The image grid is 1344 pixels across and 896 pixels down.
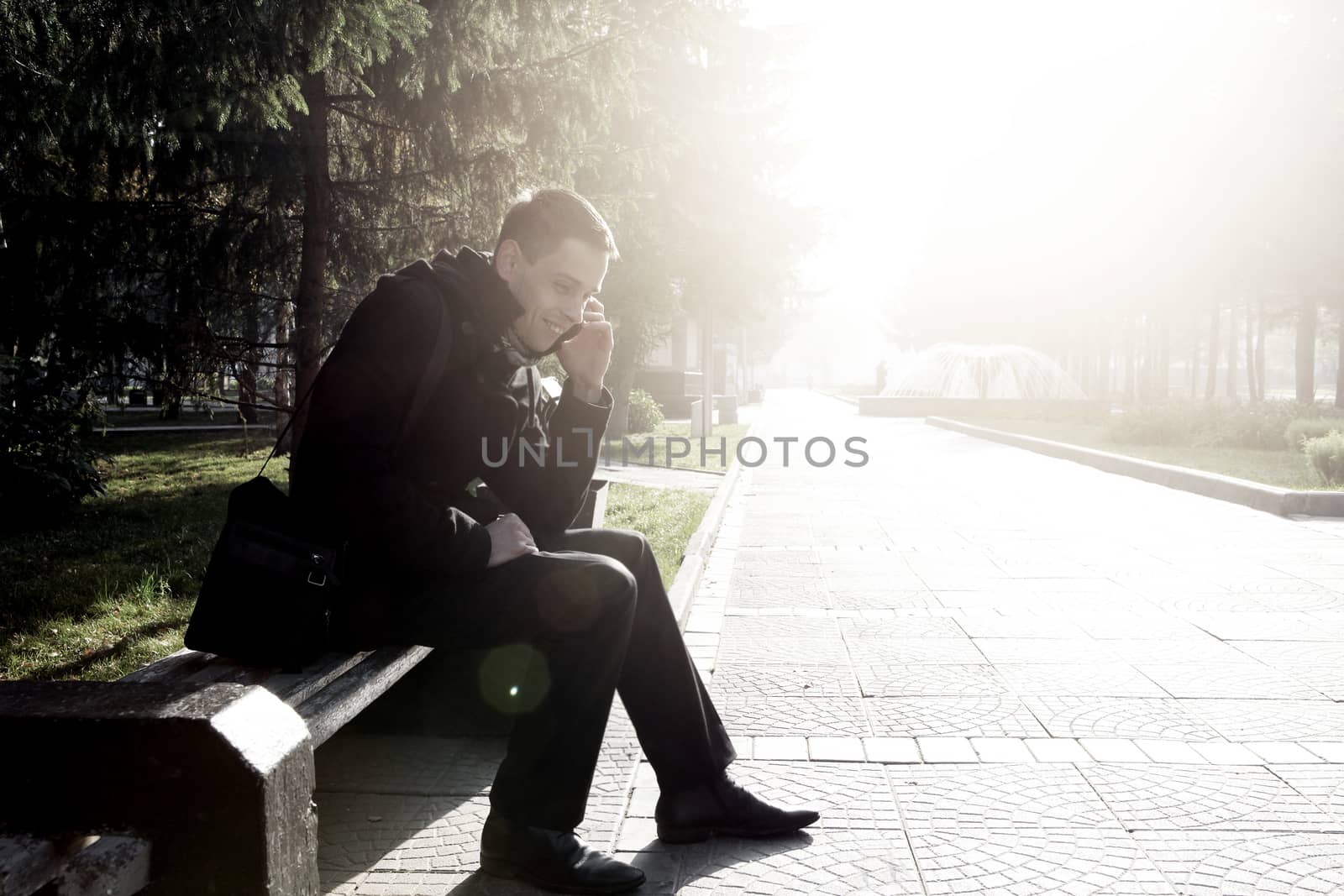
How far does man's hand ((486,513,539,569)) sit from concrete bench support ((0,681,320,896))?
991mm

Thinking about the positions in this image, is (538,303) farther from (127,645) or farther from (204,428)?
(204,428)

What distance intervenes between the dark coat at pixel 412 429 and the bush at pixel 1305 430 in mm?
15834

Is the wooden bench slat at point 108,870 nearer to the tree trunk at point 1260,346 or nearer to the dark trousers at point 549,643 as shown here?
the dark trousers at point 549,643

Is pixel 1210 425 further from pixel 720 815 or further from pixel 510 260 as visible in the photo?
pixel 510 260

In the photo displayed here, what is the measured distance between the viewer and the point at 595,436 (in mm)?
3385

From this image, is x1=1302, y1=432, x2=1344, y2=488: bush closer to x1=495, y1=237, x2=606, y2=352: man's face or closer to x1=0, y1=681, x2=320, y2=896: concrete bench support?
x1=495, y1=237, x2=606, y2=352: man's face

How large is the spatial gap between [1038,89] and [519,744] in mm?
40832

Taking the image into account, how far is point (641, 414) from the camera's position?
23.0 metres

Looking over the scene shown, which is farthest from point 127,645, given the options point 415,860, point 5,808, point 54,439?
point 54,439

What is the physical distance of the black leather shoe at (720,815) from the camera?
10.1 ft

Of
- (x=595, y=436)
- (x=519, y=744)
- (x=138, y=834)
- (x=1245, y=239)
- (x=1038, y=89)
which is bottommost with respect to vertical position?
(x=519, y=744)

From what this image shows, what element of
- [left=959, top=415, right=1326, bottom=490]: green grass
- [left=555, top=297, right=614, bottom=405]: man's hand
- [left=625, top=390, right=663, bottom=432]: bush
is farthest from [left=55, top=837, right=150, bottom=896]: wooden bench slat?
[left=625, top=390, right=663, bottom=432]: bush

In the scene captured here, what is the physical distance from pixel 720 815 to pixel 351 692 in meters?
1.13

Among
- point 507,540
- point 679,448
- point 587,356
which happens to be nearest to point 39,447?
point 587,356
